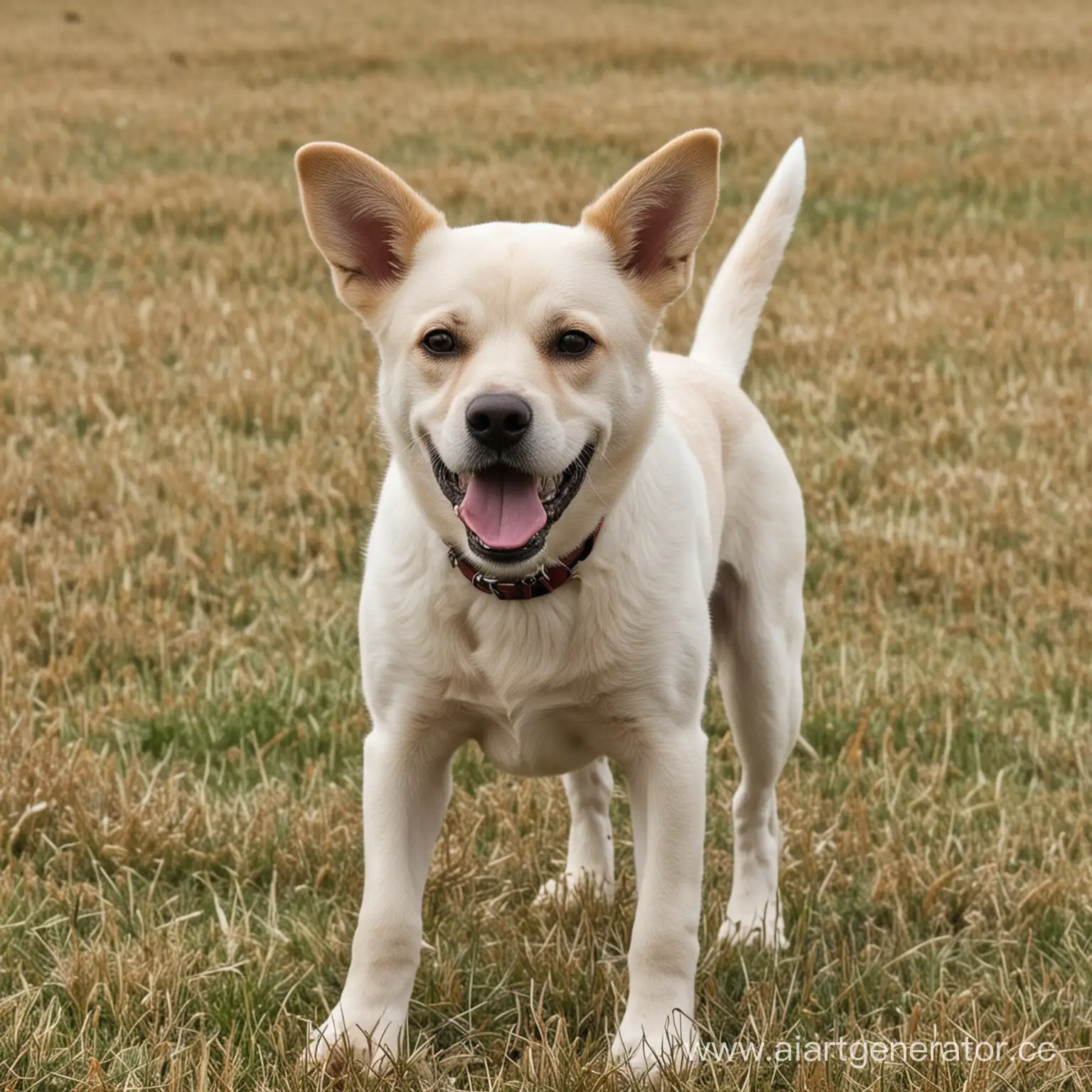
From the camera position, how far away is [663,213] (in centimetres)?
304

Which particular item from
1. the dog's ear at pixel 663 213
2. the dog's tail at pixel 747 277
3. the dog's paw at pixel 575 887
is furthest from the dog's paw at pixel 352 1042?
the dog's tail at pixel 747 277

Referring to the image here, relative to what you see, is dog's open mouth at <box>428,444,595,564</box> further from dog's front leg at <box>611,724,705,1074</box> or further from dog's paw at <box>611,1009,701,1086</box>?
dog's paw at <box>611,1009,701,1086</box>

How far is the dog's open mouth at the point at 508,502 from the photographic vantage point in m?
2.70

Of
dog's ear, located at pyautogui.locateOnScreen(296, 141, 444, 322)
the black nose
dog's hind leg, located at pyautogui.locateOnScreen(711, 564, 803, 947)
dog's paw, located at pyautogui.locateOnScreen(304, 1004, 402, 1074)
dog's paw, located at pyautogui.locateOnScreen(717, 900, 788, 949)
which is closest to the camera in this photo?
the black nose

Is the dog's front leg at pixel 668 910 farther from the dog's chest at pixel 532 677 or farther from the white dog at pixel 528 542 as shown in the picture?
the dog's chest at pixel 532 677

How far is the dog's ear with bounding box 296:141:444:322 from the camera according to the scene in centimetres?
293

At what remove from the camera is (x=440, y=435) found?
2.72 m

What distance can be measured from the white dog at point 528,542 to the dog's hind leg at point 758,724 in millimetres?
462

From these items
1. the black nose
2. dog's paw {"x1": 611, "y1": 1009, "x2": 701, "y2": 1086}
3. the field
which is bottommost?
the field

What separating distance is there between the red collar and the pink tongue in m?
0.11

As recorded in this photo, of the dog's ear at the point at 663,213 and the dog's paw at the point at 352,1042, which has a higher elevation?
the dog's ear at the point at 663,213

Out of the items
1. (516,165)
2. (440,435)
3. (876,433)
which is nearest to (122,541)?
(440,435)

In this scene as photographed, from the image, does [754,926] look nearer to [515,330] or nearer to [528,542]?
[528,542]

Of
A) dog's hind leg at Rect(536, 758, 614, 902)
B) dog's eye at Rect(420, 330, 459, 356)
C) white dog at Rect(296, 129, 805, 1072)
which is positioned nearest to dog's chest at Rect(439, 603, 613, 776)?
white dog at Rect(296, 129, 805, 1072)
